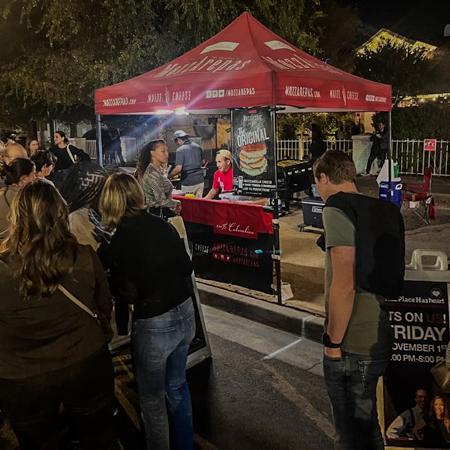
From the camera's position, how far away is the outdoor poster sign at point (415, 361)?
3029 millimetres

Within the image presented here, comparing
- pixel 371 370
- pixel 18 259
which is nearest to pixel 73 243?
pixel 18 259

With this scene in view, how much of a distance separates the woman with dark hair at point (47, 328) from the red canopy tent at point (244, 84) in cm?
358

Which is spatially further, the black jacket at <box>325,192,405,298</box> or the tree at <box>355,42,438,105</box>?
the tree at <box>355,42,438,105</box>

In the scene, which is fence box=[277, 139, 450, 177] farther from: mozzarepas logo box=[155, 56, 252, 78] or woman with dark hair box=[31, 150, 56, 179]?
woman with dark hair box=[31, 150, 56, 179]

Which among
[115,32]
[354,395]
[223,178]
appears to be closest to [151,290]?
[354,395]

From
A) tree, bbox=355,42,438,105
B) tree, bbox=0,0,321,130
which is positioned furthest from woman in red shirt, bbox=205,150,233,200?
tree, bbox=355,42,438,105

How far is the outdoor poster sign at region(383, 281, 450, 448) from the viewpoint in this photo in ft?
9.94

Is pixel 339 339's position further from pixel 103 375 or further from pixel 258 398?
pixel 258 398

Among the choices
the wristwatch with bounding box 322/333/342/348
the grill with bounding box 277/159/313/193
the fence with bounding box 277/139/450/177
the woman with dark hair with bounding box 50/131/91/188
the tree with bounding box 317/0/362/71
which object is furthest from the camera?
the tree with bounding box 317/0/362/71

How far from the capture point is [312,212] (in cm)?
951

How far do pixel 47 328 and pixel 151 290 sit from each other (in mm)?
600

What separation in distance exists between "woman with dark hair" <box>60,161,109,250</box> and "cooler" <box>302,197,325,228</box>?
231 inches

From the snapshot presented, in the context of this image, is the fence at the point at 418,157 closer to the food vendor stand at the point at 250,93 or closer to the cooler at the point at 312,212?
the cooler at the point at 312,212

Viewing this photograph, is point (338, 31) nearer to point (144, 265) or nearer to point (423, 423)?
point (423, 423)
